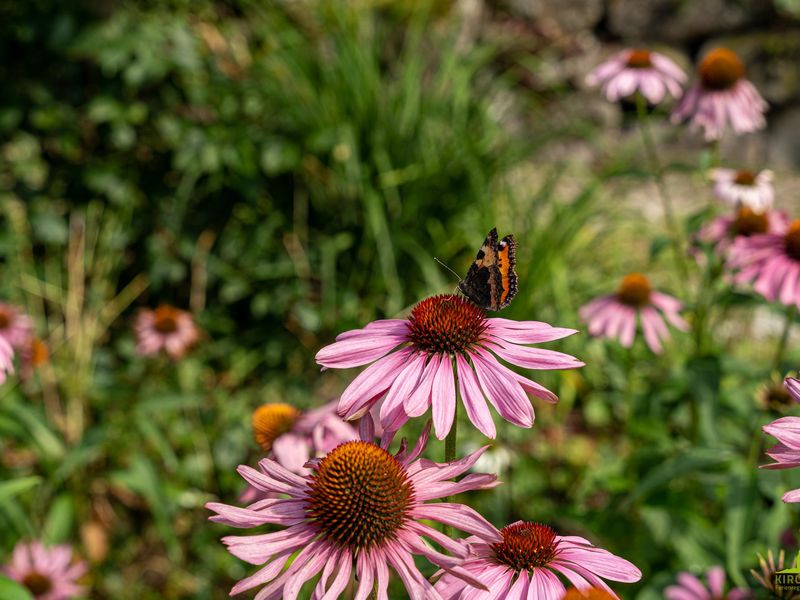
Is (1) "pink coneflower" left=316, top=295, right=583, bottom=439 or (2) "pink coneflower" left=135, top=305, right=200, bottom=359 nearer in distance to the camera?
(1) "pink coneflower" left=316, top=295, right=583, bottom=439

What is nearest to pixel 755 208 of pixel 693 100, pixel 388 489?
pixel 693 100

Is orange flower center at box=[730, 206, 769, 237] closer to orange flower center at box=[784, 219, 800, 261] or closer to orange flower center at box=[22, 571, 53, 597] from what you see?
orange flower center at box=[784, 219, 800, 261]

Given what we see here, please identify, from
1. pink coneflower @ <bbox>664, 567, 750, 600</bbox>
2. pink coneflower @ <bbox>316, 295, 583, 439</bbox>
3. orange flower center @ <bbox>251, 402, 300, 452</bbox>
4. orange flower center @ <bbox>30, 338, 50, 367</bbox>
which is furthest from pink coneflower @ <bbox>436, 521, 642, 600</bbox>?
orange flower center @ <bbox>30, 338, 50, 367</bbox>

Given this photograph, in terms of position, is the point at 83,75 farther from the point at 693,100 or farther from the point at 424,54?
the point at 693,100

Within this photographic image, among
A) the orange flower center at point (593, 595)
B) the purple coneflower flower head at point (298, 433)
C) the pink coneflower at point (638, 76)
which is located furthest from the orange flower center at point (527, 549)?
the pink coneflower at point (638, 76)

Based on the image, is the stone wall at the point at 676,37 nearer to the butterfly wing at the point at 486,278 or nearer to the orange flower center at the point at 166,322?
the orange flower center at the point at 166,322

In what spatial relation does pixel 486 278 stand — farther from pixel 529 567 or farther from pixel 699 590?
pixel 699 590
